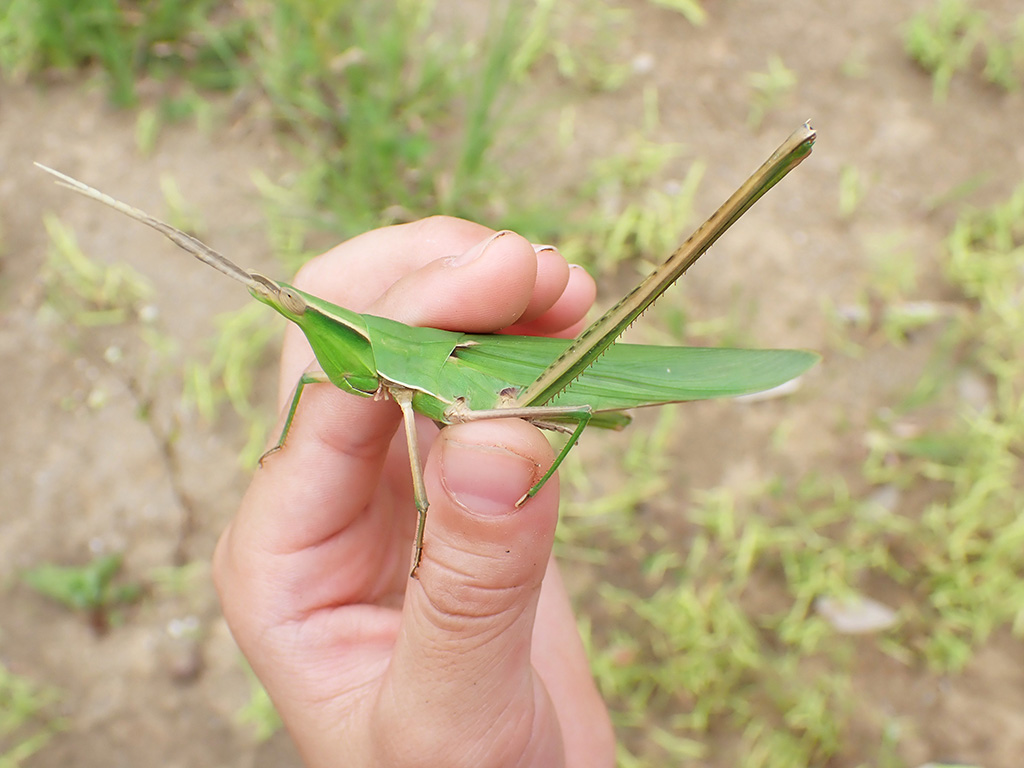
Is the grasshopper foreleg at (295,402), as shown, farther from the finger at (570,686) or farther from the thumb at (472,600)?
the finger at (570,686)

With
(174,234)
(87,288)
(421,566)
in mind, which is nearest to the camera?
(174,234)

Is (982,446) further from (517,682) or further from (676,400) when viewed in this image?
(517,682)

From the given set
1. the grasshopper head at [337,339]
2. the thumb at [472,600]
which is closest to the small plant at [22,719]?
the thumb at [472,600]

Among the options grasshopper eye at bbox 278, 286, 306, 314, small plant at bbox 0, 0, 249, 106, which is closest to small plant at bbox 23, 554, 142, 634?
grasshopper eye at bbox 278, 286, 306, 314

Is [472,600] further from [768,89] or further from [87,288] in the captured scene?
[768,89]

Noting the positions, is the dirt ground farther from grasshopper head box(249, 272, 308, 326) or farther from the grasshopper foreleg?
grasshopper head box(249, 272, 308, 326)

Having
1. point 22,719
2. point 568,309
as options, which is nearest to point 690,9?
point 568,309

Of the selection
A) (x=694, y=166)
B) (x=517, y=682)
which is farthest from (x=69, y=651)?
(x=694, y=166)
